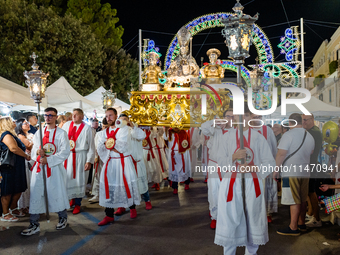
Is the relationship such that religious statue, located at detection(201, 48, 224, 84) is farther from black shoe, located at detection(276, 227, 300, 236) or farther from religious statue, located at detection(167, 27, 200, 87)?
black shoe, located at detection(276, 227, 300, 236)

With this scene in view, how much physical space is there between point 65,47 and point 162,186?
11.5 metres

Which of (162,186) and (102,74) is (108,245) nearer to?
(162,186)

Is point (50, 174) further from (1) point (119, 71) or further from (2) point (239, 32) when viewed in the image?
(1) point (119, 71)

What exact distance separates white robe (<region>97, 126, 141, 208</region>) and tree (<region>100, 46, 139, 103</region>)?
1556 centimetres

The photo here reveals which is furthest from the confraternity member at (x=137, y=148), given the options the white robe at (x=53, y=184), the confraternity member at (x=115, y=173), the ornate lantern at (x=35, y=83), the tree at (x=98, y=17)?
the tree at (x=98, y=17)

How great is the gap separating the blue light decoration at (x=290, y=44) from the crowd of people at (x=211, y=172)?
1229 centimetres

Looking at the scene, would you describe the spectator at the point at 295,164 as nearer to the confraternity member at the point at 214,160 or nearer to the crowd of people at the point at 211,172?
the crowd of people at the point at 211,172

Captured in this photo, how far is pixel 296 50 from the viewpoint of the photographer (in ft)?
53.9

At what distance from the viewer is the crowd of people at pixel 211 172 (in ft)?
11.2

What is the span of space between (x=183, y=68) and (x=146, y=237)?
129 inches

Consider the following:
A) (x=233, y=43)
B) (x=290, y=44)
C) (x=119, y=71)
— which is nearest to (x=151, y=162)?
(x=233, y=43)

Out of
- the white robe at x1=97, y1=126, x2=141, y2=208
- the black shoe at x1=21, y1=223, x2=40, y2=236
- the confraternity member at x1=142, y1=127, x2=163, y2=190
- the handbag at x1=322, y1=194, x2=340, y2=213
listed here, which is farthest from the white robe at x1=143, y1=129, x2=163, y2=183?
the handbag at x1=322, y1=194, x2=340, y2=213

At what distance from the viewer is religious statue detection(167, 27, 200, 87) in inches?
241

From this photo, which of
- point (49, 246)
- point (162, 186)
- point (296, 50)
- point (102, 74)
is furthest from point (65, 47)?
point (49, 246)
